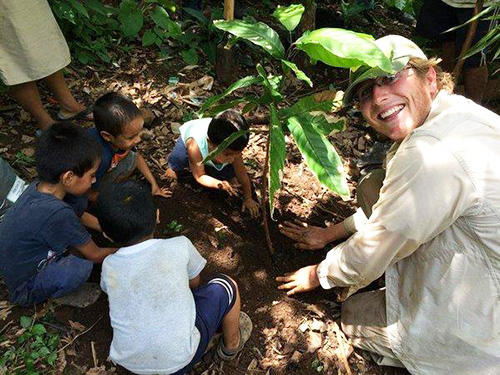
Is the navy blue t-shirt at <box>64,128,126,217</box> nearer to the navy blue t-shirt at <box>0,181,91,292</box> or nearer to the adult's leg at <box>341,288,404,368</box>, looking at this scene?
the navy blue t-shirt at <box>0,181,91,292</box>

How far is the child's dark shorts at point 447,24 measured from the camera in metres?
3.77

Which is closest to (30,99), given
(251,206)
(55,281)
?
(55,281)

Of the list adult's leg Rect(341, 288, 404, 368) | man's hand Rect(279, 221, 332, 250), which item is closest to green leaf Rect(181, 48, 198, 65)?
man's hand Rect(279, 221, 332, 250)

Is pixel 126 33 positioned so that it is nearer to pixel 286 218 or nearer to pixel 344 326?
pixel 286 218

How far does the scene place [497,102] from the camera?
4668 mm

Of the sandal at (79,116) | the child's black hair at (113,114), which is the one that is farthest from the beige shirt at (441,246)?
the sandal at (79,116)

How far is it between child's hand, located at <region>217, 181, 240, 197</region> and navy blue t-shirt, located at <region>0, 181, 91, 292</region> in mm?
1033

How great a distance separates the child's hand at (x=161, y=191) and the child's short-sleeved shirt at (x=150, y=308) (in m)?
1.11

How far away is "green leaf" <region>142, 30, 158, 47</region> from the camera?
402 cm

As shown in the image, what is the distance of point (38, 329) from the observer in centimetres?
214

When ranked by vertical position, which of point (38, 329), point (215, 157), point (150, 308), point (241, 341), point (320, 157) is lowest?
point (241, 341)

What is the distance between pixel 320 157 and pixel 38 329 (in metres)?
1.70

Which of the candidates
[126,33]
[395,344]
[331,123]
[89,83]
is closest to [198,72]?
[126,33]

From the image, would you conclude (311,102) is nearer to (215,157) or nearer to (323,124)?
(323,124)
